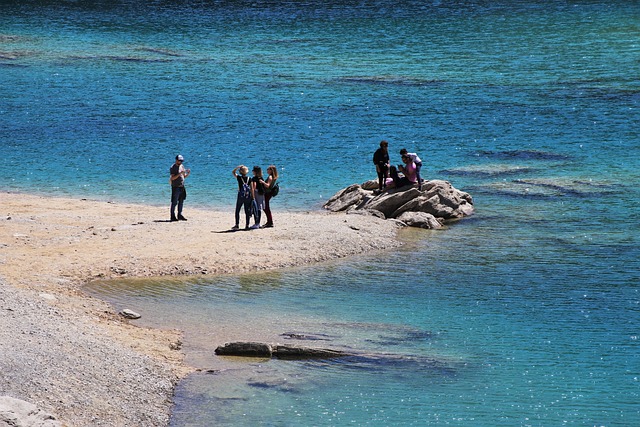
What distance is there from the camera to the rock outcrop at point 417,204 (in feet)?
97.4

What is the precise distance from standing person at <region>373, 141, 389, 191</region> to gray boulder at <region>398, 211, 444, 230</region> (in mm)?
1839

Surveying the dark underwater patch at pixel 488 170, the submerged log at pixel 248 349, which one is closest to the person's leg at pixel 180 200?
the submerged log at pixel 248 349

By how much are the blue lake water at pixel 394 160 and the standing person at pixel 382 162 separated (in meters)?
2.82

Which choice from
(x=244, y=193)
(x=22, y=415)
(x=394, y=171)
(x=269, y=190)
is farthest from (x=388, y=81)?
(x=22, y=415)

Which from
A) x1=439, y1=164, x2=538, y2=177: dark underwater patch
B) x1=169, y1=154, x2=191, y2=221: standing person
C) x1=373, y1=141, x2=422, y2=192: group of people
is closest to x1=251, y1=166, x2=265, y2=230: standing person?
x1=169, y1=154, x2=191, y2=221: standing person

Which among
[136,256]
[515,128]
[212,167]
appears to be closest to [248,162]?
[212,167]

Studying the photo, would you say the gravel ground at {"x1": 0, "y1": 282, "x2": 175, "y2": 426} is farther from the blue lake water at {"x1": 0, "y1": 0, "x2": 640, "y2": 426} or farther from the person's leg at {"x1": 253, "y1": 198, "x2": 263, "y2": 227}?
the person's leg at {"x1": 253, "y1": 198, "x2": 263, "y2": 227}

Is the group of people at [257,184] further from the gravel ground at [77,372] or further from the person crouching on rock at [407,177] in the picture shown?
the gravel ground at [77,372]

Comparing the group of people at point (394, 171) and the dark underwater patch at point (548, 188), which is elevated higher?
the group of people at point (394, 171)

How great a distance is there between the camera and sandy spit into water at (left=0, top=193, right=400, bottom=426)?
1507 centimetres

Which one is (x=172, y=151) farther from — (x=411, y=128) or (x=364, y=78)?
(x=364, y=78)

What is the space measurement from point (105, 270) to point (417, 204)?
1048 cm

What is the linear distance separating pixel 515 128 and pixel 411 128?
4.60 metres

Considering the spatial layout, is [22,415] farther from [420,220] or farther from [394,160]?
[394,160]
